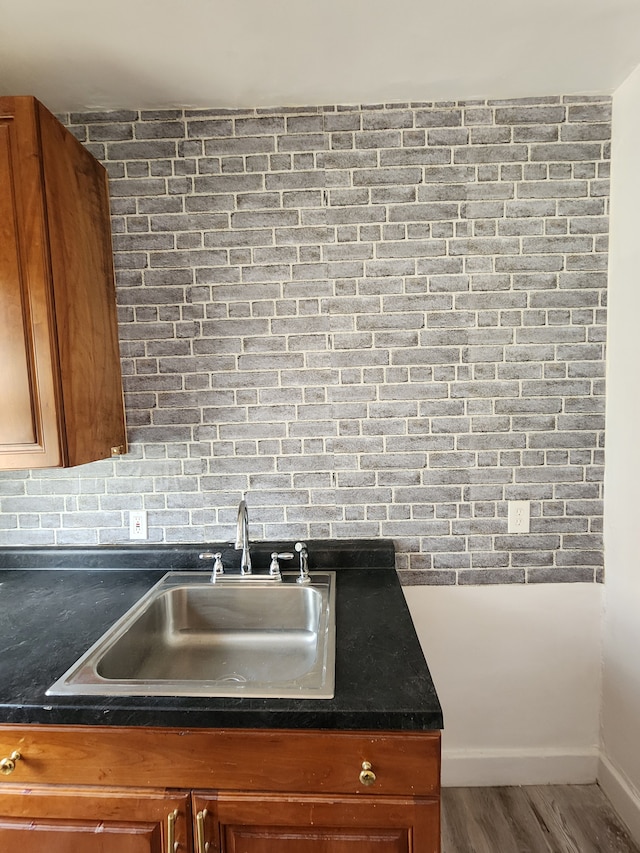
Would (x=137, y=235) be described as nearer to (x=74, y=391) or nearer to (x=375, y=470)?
(x=74, y=391)

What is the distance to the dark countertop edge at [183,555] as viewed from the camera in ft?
5.46

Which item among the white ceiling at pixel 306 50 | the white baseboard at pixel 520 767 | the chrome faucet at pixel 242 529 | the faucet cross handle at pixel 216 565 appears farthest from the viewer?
the white baseboard at pixel 520 767

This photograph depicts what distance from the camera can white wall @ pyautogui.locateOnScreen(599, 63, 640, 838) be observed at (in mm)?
1500

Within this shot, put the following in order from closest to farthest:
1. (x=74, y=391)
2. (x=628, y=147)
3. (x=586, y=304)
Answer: (x=74, y=391)
(x=628, y=147)
(x=586, y=304)

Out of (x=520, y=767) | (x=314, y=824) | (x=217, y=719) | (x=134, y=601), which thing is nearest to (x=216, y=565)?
(x=134, y=601)

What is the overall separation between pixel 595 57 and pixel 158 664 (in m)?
2.30

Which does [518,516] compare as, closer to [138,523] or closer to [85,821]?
[138,523]

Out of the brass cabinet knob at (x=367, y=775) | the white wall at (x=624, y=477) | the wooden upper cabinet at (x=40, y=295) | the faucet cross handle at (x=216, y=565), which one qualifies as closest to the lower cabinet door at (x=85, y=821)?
the brass cabinet knob at (x=367, y=775)

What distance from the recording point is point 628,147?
151cm

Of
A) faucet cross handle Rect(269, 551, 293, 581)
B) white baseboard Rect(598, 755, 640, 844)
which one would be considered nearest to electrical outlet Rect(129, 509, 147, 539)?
faucet cross handle Rect(269, 551, 293, 581)

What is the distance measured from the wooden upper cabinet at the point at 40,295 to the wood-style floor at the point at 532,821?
1.76 meters

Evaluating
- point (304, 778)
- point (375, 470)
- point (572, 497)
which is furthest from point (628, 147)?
point (304, 778)

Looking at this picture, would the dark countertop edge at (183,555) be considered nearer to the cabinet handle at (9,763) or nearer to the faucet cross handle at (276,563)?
the faucet cross handle at (276,563)

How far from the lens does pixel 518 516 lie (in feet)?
5.51
